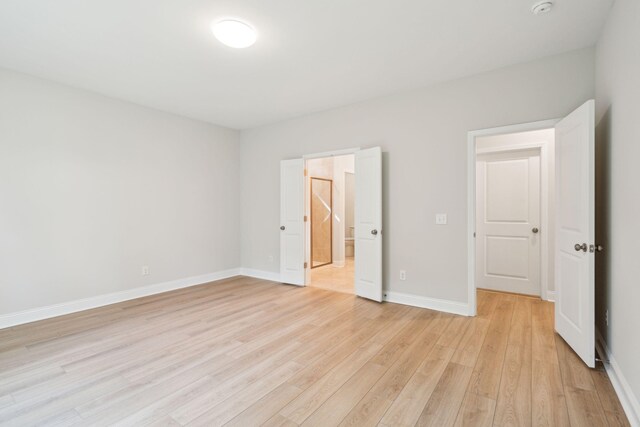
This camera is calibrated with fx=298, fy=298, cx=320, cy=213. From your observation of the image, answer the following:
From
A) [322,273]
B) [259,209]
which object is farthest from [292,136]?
[322,273]

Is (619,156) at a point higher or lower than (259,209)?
higher

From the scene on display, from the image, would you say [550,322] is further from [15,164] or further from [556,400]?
[15,164]

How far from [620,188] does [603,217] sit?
539mm

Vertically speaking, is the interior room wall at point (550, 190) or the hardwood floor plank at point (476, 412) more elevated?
the interior room wall at point (550, 190)

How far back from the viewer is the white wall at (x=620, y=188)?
6.02 feet

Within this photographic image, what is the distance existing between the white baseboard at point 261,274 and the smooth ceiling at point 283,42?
9.99ft

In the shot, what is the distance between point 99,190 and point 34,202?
67 centimetres

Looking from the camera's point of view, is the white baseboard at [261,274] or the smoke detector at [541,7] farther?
the white baseboard at [261,274]

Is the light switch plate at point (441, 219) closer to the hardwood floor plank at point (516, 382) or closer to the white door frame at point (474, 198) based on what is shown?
the white door frame at point (474, 198)

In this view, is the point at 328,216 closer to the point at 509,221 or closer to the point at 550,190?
the point at 509,221

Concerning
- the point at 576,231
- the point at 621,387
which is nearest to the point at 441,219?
the point at 576,231

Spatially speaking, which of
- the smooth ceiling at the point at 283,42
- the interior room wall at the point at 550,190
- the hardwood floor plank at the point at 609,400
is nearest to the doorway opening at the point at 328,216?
the smooth ceiling at the point at 283,42

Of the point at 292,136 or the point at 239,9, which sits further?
the point at 292,136

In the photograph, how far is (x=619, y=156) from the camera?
84.4 inches
